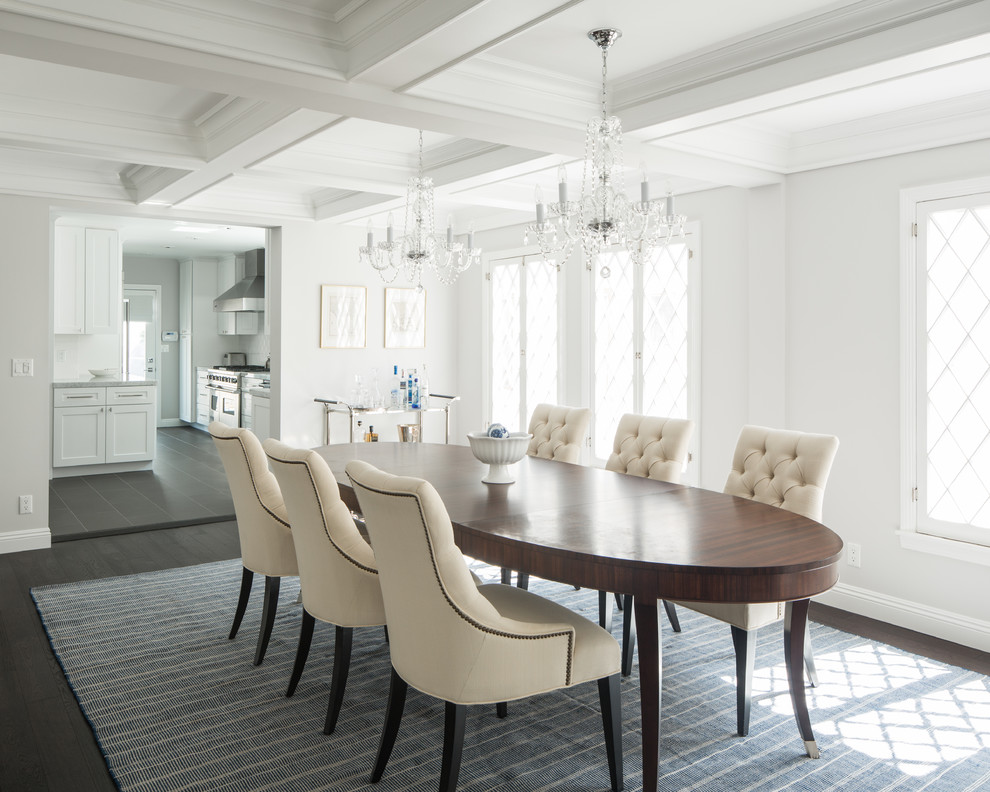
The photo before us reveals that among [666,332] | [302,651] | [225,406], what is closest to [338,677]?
[302,651]

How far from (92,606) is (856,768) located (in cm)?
347

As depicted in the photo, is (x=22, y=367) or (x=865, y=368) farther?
(x=22, y=367)

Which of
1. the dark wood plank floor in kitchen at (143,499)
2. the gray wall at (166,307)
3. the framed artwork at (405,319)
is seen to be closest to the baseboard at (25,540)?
the dark wood plank floor in kitchen at (143,499)

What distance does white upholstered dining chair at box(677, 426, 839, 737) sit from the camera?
106 inches

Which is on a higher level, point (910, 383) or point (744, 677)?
point (910, 383)

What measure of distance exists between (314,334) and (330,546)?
397 cm

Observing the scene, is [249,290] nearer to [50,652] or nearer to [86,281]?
[86,281]

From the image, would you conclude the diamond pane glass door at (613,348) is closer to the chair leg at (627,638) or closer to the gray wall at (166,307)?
the chair leg at (627,638)

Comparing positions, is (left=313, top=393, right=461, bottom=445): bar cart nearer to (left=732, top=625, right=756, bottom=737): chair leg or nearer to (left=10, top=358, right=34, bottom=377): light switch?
(left=10, top=358, right=34, bottom=377): light switch

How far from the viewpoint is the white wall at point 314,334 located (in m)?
6.25

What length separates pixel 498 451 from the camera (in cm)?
317

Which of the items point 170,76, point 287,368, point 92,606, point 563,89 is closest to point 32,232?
point 287,368

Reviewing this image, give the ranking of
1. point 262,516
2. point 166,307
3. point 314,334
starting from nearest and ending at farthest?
point 262,516 → point 314,334 → point 166,307

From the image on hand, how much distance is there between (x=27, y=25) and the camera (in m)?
2.31
